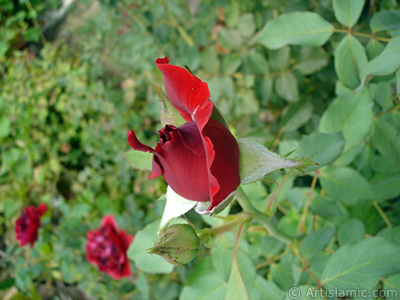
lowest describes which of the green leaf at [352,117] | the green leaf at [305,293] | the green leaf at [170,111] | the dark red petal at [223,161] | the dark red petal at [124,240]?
the dark red petal at [124,240]

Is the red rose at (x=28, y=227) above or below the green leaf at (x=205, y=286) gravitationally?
below

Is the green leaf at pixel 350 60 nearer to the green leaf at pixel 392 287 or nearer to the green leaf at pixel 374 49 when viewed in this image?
the green leaf at pixel 374 49

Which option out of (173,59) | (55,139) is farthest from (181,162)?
(55,139)

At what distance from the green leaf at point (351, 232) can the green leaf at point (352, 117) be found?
0.15m

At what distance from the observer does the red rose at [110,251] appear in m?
0.93

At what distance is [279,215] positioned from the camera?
3.07 feet

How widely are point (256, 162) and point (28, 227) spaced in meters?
1.13

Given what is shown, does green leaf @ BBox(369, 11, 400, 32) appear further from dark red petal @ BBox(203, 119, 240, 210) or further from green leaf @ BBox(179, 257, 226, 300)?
green leaf @ BBox(179, 257, 226, 300)

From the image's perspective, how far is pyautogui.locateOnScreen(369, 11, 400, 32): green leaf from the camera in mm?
505

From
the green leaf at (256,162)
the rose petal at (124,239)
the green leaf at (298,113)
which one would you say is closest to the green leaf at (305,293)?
the green leaf at (256,162)

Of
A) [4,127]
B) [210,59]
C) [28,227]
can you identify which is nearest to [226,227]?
[210,59]

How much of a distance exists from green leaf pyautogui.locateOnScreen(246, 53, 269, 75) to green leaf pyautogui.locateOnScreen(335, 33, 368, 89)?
0.98ft

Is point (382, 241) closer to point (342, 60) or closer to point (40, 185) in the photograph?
point (342, 60)

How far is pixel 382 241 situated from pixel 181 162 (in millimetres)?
335
